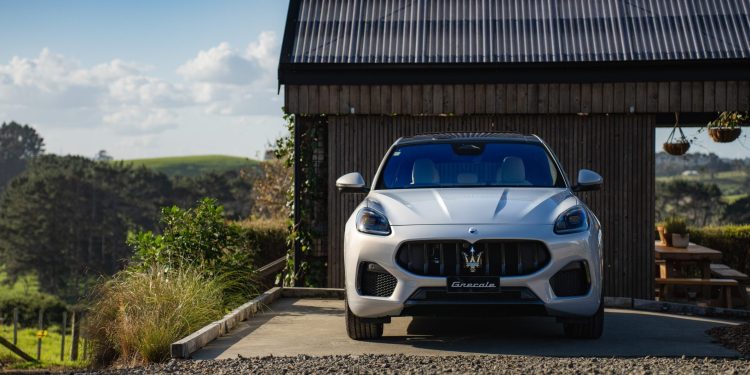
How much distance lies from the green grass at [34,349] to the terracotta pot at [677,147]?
26088 millimetres

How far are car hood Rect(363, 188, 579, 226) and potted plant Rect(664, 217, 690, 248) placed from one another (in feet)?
21.2

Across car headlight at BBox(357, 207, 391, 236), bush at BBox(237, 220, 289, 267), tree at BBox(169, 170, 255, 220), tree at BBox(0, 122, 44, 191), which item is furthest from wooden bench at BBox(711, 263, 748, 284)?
tree at BBox(0, 122, 44, 191)

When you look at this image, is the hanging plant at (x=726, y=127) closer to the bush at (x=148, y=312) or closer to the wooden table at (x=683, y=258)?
the wooden table at (x=683, y=258)

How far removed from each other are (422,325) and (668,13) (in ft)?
22.1

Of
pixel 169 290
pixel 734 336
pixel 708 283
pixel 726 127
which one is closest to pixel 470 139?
pixel 734 336

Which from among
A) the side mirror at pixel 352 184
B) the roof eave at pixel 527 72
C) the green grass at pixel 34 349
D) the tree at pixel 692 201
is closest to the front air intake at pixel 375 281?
the side mirror at pixel 352 184

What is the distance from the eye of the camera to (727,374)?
620 cm

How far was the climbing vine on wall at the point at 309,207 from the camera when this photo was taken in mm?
12359

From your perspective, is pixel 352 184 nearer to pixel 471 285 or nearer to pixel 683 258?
pixel 471 285

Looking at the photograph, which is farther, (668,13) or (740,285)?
(740,285)

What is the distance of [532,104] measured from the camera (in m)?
12.4

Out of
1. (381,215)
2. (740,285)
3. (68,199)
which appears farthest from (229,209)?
(381,215)

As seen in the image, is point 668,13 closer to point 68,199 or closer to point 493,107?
point 493,107

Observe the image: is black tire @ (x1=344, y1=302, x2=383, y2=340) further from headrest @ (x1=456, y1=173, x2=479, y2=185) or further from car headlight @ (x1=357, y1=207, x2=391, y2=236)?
headrest @ (x1=456, y1=173, x2=479, y2=185)
